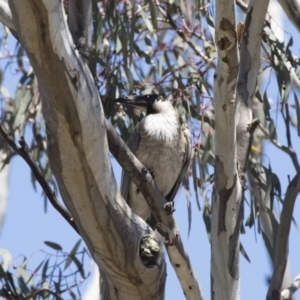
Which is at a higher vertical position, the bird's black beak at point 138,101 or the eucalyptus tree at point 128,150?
the bird's black beak at point 138,101

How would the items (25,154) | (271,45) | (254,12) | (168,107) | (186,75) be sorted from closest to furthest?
(25,154) < (254,12) < (271,45) < (168,107) < (186,75)

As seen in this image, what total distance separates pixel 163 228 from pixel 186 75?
2.21 m

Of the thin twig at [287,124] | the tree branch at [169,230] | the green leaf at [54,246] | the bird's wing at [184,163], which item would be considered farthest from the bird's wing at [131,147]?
the tree branch at [169,230]

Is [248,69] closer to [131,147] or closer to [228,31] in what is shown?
[228,31]

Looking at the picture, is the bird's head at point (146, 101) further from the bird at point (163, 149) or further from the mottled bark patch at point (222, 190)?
the mottled bark patch at point (222, 190)

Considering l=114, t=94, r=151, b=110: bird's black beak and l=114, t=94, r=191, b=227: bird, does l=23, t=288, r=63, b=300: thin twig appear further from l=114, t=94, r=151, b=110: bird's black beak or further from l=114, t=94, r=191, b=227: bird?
l=114, t=94, r=151, b=110: bird's black beak

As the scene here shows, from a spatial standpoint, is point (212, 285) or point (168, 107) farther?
point (168, 107)

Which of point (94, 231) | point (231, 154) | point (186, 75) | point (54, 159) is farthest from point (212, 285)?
point (186, 75)

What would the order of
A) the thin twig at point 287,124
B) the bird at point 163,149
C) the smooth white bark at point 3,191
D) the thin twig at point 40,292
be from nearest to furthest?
the thin twig at point 40,292 → the thin twig at point 287,124 → the bird at point 163,149 → the smooth white bark at point 3,191

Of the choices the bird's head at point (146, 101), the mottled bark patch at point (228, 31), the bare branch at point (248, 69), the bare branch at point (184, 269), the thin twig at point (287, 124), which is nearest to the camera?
the mottled bark patch at point (228, 31)

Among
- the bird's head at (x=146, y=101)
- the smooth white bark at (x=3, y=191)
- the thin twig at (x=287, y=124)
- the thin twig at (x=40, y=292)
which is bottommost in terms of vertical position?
the thin twig at (x=40, y=292)

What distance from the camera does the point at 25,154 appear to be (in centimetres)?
310

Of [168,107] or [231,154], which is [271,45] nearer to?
[168,107]

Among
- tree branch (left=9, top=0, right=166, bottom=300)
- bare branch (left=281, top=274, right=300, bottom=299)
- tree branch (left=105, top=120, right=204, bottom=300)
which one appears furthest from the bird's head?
tree branch (left=9, top=0, right=166, bottom=300)
